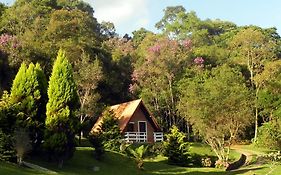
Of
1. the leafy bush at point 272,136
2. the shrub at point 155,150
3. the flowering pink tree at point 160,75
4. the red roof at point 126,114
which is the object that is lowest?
the shrub at point 155,150

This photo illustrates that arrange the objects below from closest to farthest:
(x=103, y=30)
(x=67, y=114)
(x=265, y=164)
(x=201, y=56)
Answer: (x=67, y=114)
(x=265, y=164)
(x=201, y=56)
(x=103, y=30)

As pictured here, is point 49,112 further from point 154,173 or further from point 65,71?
point 154,173

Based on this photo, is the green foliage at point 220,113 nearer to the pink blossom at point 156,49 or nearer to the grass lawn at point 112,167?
the grass lawn at point 112,167

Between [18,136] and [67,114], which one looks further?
→ [67,114]

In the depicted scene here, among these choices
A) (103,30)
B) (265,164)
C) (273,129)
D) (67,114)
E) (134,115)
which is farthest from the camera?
(103,30)

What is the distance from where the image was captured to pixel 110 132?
34906mm

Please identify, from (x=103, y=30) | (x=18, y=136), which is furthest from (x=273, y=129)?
(x=103, y=30)

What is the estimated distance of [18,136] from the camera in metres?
21.6

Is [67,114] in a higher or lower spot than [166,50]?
lower

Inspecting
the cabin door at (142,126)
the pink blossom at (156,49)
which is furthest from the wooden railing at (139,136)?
the pink blossom at (156,49)

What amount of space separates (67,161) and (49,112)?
3353 millimetres

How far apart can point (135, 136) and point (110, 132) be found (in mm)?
6617

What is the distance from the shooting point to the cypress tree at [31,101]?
24.0 m

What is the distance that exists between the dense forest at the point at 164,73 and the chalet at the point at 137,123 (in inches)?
122
